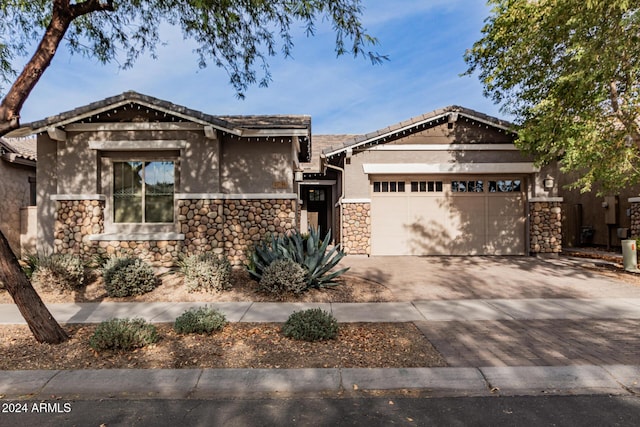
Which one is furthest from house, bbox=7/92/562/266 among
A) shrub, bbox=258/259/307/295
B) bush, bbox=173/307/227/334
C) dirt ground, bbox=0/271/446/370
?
bush, bbox=173/307/227/334

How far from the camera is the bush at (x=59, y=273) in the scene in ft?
26.4

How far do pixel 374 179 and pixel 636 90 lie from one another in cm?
777

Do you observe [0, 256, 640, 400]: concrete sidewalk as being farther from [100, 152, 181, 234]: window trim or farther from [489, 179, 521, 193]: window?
[489, 179, 521, 193]: window

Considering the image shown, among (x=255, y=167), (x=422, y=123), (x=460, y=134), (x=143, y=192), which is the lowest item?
(x=143, y=192)

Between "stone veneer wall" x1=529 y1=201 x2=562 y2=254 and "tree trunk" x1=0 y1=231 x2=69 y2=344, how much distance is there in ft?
46.4

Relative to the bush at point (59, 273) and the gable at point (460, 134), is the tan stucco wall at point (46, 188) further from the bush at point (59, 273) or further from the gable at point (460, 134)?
the gable at point (460, 134)

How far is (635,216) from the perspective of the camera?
1436cm

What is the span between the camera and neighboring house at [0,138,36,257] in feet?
40.8

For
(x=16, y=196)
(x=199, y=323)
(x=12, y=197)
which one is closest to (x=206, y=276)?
(x=199, y=323)

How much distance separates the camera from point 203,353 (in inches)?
188

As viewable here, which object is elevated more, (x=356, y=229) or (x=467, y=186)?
(x=467, y=186)

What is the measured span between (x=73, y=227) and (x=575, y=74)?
43.8 ft

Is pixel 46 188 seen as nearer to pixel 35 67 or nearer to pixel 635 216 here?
pixel 35 67

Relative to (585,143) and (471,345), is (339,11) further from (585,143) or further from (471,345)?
(585,143)
